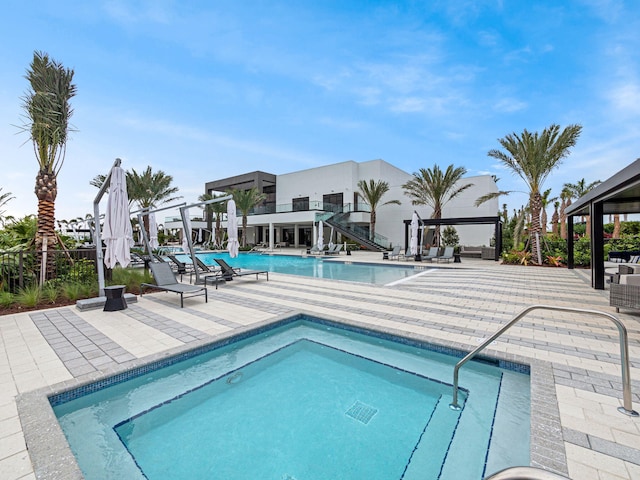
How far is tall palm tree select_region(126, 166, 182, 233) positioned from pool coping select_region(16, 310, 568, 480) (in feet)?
65.4

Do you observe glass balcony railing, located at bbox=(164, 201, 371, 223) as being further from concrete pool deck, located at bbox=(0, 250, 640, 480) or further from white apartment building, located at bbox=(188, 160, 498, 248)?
concrete pool deck, located at bbox=(0, 250, 640, 480)

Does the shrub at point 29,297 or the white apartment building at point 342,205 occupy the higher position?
the white apartment building at point 342,205

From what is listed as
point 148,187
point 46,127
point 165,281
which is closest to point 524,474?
point 165,281

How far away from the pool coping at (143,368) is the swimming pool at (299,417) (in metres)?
0.09

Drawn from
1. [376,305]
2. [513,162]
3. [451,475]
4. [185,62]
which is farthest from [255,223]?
[451,475]

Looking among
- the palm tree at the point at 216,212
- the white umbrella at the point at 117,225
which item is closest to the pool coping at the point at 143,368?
the white umbrella at the point at 117,225

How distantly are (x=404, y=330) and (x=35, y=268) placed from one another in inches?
375

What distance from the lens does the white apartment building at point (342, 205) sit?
24.0 metres

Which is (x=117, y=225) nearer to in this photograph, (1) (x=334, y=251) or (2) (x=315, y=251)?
(1) (x=334, y=251)

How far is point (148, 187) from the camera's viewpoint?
70.7ft

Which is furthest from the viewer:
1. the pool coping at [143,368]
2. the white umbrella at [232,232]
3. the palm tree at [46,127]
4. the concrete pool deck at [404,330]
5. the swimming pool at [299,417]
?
the white umbrella at [232,232]

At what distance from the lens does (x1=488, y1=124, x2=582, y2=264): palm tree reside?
1349 cm

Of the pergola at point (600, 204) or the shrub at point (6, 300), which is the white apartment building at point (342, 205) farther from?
the shrub at point (6, 300)

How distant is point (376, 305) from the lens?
6.54 meters
